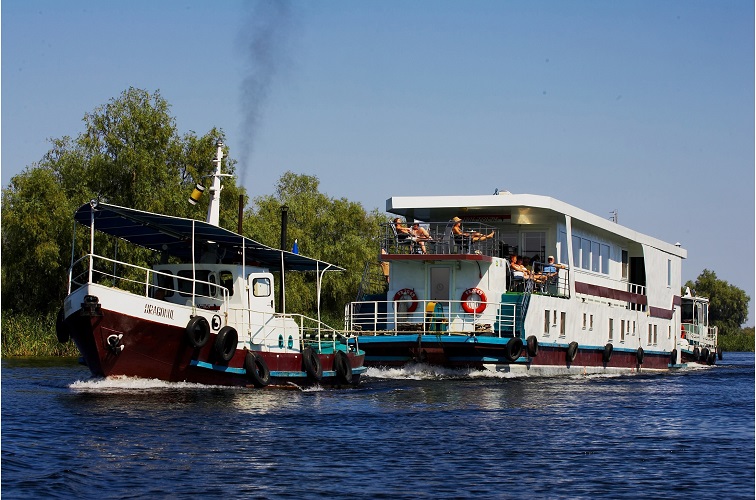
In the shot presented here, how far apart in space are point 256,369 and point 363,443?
7.64m

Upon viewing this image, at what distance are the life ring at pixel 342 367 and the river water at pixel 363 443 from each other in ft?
2.90

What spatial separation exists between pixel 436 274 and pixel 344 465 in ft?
61.3

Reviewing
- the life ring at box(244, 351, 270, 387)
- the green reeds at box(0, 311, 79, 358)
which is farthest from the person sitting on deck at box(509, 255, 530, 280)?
the green reeds at box(0, 311, 79, 358)

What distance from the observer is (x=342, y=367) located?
94.9 ft

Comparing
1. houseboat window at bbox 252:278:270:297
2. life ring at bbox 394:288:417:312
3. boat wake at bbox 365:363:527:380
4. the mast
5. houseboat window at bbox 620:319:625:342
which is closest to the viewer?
houseboat window at bbox 252:278:270:297

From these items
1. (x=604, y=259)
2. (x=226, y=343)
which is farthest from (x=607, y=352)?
(x=226, y=343)

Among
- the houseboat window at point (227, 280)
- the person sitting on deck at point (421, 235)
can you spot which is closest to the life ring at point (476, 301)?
the person sitting on deck at point (421, 235)

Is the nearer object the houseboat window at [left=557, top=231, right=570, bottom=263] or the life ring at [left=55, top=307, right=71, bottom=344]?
the life ring at [left=55, top=307, right=71, bottom=344]

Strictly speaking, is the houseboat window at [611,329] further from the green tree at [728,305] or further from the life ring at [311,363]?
the green tree at [728,305]

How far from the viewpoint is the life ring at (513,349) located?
3269 centimetres

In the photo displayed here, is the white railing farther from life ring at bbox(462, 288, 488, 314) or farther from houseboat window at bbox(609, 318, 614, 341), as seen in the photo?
houseboat window at bbox(609, 318, 614, 341)

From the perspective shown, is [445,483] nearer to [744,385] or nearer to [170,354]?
[170,354]

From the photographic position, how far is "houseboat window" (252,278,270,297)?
27.3 meters

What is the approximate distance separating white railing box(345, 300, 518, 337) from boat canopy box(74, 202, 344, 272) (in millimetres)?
4369
